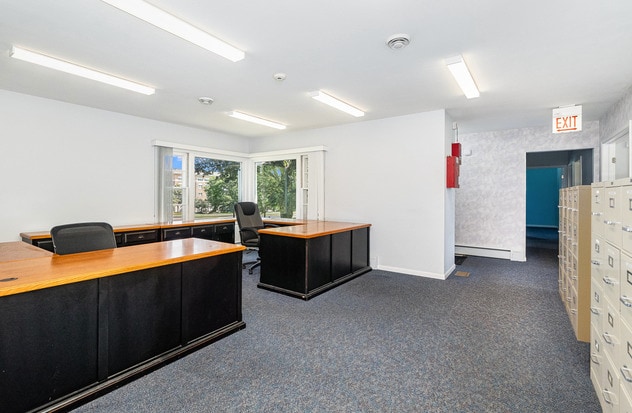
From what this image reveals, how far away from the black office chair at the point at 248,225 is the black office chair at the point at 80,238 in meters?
2.23

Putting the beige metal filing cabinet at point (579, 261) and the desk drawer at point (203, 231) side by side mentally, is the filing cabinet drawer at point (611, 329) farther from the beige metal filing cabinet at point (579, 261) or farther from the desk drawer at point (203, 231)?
the desk drawer at point (203, 231)

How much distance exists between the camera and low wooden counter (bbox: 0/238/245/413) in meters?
1.68

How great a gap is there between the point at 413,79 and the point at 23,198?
5066mm

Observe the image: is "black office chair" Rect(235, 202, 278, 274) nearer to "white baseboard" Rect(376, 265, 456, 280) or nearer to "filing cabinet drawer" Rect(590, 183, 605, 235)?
"white baseboard" Rect(376, 265, 456, 280)

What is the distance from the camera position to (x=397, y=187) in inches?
196

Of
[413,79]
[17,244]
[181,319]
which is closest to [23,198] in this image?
[17,244]

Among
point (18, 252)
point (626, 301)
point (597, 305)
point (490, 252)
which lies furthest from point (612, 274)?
point (490, 252)

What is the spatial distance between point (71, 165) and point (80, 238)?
7.62ft

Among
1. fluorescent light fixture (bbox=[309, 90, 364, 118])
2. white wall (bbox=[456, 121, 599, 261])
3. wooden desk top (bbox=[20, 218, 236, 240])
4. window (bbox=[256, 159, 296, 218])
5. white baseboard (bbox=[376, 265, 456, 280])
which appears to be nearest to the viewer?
wooden desk top (bbox=[20, 218, 236, 240])

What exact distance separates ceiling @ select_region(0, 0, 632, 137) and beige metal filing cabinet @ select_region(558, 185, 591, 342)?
1341 millimetres

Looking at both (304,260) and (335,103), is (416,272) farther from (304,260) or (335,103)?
(335,103)

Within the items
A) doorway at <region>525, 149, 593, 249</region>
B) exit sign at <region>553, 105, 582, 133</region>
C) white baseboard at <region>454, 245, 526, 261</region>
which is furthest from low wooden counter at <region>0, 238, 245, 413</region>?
doorway at <region>525, 149, 593, 249</region>

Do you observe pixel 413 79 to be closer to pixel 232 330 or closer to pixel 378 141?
pixel 378 141

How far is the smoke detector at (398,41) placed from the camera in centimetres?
243
